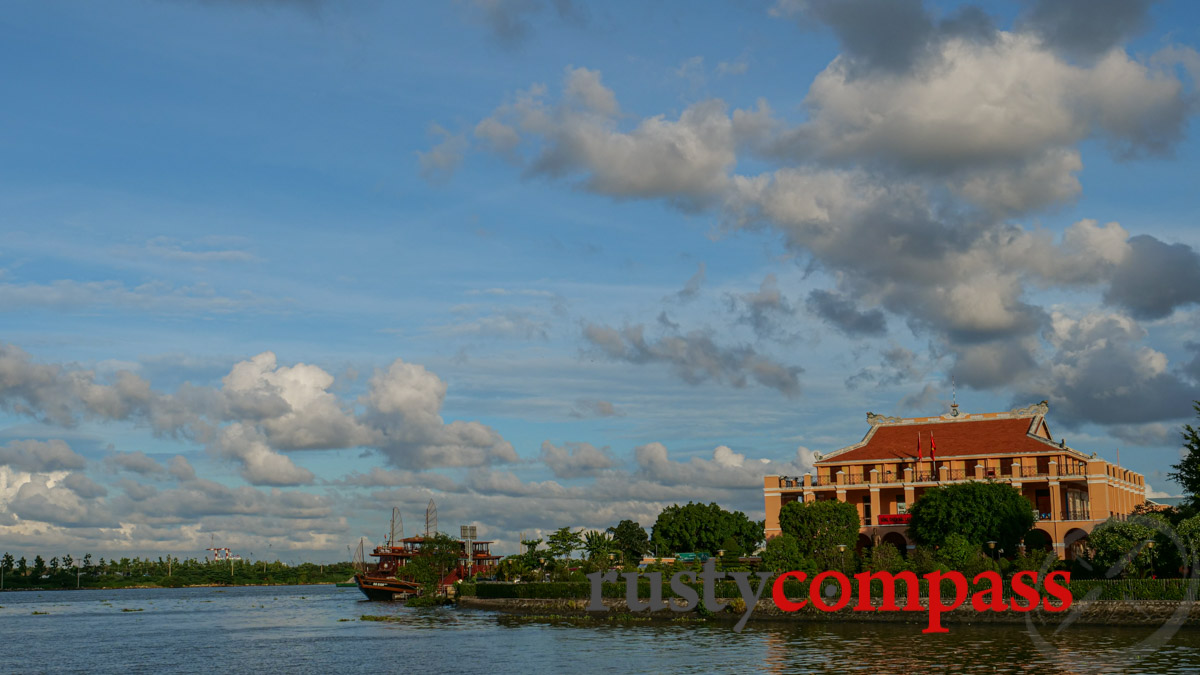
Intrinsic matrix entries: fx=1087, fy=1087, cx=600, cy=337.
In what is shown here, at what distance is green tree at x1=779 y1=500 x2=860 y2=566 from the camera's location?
111m

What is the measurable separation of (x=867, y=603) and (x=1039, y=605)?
1259 centimetres

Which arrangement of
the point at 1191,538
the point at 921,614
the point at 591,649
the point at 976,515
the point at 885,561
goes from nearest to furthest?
the point at 591,649
the point at 1191,538
the point at 921,614
the point at 885,561
the point at 976,515

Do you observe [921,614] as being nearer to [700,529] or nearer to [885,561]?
[885,561]

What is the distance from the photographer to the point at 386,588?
6216 inches

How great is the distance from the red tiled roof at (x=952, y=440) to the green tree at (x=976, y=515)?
13.6 m

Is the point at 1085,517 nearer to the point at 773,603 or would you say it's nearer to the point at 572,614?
the point at 773,603

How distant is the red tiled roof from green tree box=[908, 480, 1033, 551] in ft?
44.7

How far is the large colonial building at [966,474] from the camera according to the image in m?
116

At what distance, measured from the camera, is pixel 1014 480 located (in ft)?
386

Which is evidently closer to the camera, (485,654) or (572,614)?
(485,654)

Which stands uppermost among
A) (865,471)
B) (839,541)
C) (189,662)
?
Result: (865,471)

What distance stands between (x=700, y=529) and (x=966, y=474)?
31.6 m

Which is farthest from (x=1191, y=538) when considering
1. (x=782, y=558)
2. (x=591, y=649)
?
(x=591, y=649)

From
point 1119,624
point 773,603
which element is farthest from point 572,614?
point 1119,624
